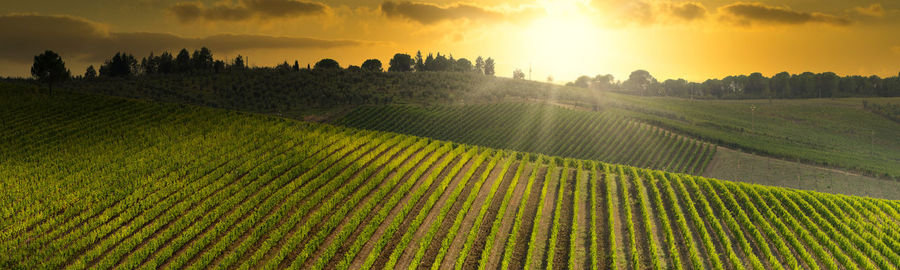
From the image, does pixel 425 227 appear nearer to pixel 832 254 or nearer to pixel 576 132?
pixel 832 254

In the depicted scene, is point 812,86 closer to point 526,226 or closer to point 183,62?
point 526,226

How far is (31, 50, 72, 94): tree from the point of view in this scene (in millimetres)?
68312

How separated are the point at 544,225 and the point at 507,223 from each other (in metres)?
2.56

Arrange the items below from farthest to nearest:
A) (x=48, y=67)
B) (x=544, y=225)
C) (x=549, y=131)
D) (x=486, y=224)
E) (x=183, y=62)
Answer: (x=183, y=62), (x=549, y=131), (x=48, y=67), (x=544, y=225), (x=486, y=224)

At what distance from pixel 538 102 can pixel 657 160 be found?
3817 centimetres

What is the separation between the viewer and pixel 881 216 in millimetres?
38719

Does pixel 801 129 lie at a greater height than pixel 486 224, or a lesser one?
greater

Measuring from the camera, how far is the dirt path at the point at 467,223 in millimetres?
28230

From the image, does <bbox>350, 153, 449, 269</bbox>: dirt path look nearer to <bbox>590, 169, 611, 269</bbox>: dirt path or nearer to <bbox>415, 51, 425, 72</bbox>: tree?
<bbox>590, 169, 611, 269</bbox>: dirt path

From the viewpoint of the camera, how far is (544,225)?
33.9 m

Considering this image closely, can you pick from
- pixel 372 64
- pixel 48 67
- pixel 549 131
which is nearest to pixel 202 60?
pixel 372 64

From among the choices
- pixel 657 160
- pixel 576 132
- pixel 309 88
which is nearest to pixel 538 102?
pixel 576 132

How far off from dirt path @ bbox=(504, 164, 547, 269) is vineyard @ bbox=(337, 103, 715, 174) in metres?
31.7

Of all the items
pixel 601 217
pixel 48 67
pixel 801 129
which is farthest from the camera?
pixel 801 129
